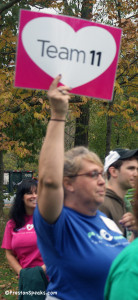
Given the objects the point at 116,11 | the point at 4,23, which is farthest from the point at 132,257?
the point at 4,23

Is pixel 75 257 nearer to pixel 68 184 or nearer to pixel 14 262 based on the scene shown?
pixel 68 184

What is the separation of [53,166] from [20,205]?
2.17m

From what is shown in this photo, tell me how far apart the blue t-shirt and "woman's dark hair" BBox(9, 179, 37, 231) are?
1751 mm

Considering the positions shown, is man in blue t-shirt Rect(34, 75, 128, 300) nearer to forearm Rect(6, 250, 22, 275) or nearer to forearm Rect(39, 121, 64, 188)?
forearm Rect(39, 121, 64, 188)

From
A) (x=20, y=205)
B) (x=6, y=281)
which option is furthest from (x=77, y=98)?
(x=20, y=205)

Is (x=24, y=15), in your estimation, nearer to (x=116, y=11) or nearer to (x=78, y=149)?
(x=78, y=149)

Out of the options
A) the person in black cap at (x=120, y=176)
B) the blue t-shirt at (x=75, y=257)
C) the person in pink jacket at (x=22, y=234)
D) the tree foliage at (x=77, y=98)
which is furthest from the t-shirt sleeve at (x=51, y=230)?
the tree foliage at (x=77, y=98)

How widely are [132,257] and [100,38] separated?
1.44 m

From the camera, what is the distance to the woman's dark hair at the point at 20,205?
3.79m

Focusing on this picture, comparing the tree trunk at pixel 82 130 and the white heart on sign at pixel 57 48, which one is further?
the tree trunk at pixel 82 130

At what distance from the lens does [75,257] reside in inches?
78.2

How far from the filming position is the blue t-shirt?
1981 millimetres

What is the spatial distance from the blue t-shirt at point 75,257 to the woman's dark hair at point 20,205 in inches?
69.0

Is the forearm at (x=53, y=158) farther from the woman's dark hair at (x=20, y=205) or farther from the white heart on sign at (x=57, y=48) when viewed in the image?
the woman's dark hair at (x=20, y=205)
